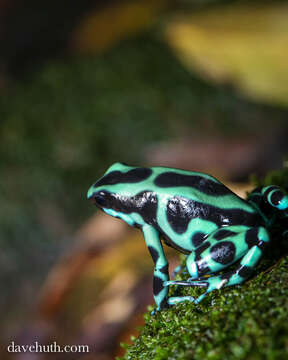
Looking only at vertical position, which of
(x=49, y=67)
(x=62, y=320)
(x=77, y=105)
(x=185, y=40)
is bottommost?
(x=62, y=320)

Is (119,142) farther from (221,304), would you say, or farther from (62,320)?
(221,304)

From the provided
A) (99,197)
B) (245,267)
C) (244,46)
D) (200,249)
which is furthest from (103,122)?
(245,267)

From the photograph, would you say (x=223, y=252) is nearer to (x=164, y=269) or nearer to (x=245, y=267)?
(x=245, y=267)

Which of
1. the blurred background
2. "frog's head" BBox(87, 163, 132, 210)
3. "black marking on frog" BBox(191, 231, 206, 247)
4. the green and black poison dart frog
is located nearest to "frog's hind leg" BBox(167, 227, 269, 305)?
the green and black poison dart frog

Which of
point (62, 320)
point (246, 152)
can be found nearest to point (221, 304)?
point (62, 320)

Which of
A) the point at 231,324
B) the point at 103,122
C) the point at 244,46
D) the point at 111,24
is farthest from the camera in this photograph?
the point at 111,24

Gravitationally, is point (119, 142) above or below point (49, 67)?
below

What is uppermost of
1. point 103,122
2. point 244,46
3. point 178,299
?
point 244,46
